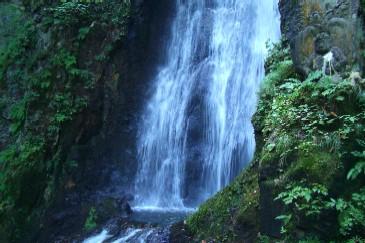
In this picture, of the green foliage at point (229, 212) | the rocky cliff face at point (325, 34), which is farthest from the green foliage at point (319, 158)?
the green foliage at point (229, 212)

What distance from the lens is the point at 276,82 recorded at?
22.1 ft

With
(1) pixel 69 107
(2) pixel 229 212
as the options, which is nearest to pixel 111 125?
(1) pixel 69 107

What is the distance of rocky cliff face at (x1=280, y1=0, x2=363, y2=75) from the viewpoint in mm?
5598

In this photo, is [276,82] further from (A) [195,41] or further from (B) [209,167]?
(A) [195,41]

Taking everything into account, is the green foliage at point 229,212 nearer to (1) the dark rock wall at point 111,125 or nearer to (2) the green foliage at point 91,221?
(2) the green foliage at point 91,221

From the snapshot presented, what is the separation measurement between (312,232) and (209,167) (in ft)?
20.0

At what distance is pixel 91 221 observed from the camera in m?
9.59

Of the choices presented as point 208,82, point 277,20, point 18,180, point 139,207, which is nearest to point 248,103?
point 208,82

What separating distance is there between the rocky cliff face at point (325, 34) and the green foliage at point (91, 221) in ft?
19.2

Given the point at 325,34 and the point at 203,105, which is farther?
the point at 203,105

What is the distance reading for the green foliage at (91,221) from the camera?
9.40 m

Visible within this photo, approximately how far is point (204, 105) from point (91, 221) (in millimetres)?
4350

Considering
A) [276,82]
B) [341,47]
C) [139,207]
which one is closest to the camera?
[341,47]

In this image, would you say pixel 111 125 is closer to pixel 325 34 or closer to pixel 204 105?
pixel 204 105
